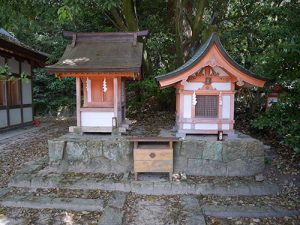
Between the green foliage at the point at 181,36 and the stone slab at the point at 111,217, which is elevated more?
the green foliage at the point at 181,36

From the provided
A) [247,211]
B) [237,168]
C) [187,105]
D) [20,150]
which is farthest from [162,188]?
[20,150]

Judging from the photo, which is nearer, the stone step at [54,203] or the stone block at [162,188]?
the stone step at [54,203]

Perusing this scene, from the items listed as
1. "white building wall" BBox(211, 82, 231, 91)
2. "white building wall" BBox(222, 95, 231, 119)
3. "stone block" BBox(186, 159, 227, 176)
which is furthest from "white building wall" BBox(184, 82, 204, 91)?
"stone block" BBox(186, 159, 227, 176)

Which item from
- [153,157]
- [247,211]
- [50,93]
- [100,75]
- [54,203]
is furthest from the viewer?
[50,93]

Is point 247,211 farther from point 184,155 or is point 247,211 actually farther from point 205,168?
point 184,155

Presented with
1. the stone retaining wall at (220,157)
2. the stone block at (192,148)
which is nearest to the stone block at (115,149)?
the stone retaining wall at (220,157)

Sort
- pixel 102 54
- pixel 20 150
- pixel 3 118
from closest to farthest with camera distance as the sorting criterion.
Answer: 1. pixel 102 54
2. pixel 20 150
3. pixel 3 118

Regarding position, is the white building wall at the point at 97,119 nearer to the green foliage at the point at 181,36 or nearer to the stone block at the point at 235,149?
the green foliage at the point at 181,36

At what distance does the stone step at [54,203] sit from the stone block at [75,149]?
4.67 feet

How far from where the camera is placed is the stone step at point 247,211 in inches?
215

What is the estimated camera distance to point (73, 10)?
6965 mm

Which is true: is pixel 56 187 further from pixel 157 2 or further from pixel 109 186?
pixel 157 2

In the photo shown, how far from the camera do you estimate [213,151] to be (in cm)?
697

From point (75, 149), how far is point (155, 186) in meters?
2.34
